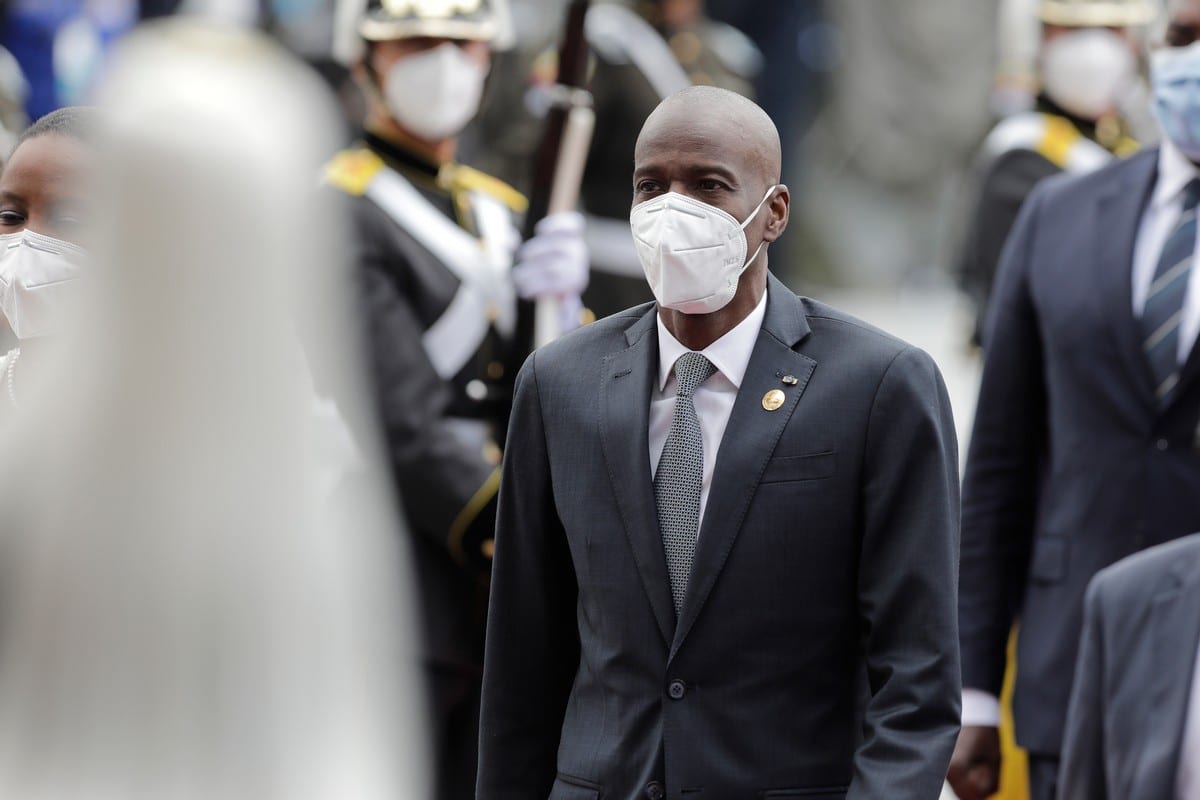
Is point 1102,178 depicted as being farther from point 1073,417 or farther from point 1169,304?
point 1073,417

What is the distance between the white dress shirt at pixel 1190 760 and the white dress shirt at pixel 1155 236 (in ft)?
3.25

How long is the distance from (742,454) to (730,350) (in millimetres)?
214

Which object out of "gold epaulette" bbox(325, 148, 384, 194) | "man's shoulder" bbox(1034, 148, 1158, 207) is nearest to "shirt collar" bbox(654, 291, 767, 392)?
"man's shoulder" bbox(1034, 148, 1158, 207)

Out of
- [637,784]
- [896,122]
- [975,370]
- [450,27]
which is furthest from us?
[896,122]

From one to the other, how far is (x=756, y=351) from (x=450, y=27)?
8.88 feet

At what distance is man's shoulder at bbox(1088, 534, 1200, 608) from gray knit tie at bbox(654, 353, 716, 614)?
3.49 feet

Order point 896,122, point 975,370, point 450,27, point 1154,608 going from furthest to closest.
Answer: point 896,122 → point 975,370 → point 450,27 → point 1154,608

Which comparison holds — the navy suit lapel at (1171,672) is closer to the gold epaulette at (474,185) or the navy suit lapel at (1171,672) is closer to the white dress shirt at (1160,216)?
the white dress shirt at (1160,216)

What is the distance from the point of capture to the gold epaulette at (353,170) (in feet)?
19.7

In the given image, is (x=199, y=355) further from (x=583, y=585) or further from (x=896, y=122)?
(x=896, y=122)

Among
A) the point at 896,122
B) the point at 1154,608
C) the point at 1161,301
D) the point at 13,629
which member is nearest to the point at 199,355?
the point at 13,629

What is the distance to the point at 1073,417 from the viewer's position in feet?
16.4

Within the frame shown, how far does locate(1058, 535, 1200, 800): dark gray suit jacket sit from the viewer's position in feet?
13.6

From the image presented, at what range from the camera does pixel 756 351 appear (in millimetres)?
3695
